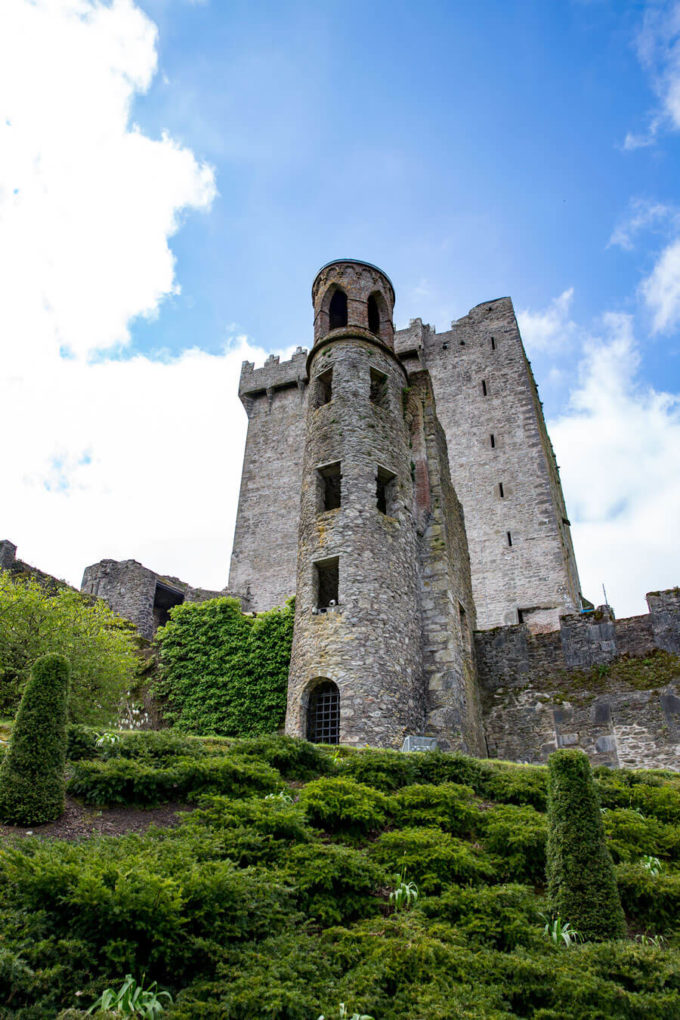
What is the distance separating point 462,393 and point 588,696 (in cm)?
1921

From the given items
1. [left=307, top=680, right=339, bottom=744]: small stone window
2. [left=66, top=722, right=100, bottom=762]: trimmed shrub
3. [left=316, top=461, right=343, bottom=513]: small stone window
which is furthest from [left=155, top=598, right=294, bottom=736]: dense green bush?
[left=66, top=722, right=100, bottom=762]: trimmed shrub

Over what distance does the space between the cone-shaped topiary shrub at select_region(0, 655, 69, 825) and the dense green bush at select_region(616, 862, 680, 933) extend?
557cm

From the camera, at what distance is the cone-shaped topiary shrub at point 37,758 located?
680 centimetres

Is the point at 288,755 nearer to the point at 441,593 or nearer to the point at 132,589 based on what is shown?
the point at 441,593

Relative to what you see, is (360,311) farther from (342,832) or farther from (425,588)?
(342,832)

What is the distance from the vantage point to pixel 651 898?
6836 mm

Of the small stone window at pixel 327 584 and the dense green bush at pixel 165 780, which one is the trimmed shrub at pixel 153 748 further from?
the small stone window at pixel 327 584

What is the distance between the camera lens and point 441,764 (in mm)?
10258

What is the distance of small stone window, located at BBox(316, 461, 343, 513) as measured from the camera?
1753 cm

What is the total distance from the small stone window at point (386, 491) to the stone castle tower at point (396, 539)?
37 millimetres

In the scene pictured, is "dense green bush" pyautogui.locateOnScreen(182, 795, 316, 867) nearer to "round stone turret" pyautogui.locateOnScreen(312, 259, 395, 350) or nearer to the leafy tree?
the leafy tree

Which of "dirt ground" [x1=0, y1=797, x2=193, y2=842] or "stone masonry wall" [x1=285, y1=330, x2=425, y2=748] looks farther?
"stone masonry wall" [x1=285, y1=330, x2=425, y2=748]

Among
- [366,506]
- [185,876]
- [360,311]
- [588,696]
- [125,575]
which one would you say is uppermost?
[360,311]

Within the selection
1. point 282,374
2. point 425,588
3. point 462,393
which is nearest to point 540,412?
point 462,393
